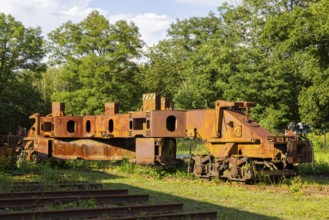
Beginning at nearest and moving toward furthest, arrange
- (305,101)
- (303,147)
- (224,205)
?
(224,205)
(303,147)
(305,101)

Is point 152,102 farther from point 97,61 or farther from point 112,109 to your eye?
point 97,61

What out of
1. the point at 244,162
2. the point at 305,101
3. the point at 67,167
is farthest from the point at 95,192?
the point at 305,101

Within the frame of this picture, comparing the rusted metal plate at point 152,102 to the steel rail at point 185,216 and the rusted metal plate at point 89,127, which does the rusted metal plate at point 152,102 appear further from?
the steel rail at point 185,216

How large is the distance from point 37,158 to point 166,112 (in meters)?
7.47

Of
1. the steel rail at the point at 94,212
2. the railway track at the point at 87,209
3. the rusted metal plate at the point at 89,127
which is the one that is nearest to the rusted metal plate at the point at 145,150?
the rusted metal plate at the point at 89,127

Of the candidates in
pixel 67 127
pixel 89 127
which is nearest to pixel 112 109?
pixel 89 127

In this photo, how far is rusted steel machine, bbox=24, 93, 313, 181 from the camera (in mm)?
13516

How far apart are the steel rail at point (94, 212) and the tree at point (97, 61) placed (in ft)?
114

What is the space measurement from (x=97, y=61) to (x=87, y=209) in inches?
1495

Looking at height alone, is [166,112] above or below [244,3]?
below

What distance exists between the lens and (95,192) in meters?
10.6

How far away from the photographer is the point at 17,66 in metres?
47.7

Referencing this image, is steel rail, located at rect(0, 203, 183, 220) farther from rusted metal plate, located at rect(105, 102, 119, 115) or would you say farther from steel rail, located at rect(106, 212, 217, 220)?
rusted metal plate, located at rect(105, 102, 119, 115)

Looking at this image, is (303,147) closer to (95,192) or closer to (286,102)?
(95,192)
